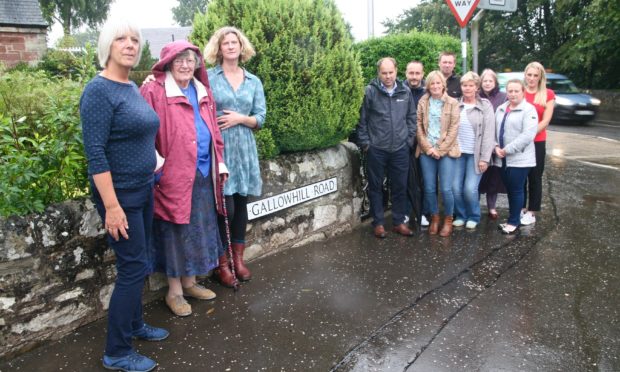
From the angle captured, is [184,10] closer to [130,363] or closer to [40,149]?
[40,149]

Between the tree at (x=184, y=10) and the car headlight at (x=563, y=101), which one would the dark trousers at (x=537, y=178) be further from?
the tree at (x=184, y=10)

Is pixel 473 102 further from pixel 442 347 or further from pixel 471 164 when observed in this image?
pixel 442 347

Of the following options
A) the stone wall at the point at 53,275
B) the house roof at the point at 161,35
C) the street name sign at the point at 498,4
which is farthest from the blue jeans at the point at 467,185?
the house roof at the point at 161,35

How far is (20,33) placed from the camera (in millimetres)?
20609

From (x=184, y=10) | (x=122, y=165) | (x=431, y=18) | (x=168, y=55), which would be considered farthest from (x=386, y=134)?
(x=184, y=10)

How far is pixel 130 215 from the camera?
111 inches

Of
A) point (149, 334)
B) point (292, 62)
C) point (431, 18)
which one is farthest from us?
point (431, 18)

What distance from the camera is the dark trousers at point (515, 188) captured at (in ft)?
18.0

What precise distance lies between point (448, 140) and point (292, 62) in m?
1.90

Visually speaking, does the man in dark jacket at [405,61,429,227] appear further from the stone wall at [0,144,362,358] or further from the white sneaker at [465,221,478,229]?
the stone wall at [0,144,362,358]

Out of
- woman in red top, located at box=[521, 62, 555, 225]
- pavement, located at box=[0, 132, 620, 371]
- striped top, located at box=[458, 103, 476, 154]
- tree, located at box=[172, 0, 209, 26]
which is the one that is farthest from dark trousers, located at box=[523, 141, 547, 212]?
tree, located at box=[172, 0, 209, 26]

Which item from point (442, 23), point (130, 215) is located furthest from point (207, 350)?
point (442, 23)

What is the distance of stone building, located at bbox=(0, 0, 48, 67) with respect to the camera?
20328mm

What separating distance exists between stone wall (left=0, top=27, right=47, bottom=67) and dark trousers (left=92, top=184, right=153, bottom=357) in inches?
818
